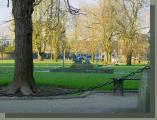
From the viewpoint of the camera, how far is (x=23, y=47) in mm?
15719

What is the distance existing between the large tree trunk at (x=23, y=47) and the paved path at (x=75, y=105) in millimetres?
2273

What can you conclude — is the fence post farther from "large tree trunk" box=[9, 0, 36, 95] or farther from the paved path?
"large tree trunk" box=[9, 0, 36, 95]

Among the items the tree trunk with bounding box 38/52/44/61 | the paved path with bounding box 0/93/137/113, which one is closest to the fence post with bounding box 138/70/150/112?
the paved path with bounding box 0/93/137/113

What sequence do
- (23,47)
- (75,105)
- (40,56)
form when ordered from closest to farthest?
(75,105) < (23,47) < (40,56)

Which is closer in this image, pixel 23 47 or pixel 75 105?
pixel 75 105

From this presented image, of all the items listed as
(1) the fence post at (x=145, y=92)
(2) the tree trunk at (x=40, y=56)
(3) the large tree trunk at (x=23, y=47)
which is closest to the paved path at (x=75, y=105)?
(1) the fence post at (x=145, y=92)

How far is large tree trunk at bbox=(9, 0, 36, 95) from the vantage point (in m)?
15.6

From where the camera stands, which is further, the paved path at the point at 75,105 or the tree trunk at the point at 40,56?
the tree trunk at the point at 40,56

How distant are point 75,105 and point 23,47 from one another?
14.0 feet

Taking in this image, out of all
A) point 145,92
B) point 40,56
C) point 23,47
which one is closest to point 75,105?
point 145,92

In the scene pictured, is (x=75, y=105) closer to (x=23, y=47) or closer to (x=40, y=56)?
(x=23, y=47)

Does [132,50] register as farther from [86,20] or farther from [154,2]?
[154,2]

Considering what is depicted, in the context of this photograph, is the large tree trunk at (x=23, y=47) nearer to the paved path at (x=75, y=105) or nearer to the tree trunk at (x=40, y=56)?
the paved path at (x=75, y=105)

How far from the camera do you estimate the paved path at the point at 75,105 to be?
1119 centimetres
